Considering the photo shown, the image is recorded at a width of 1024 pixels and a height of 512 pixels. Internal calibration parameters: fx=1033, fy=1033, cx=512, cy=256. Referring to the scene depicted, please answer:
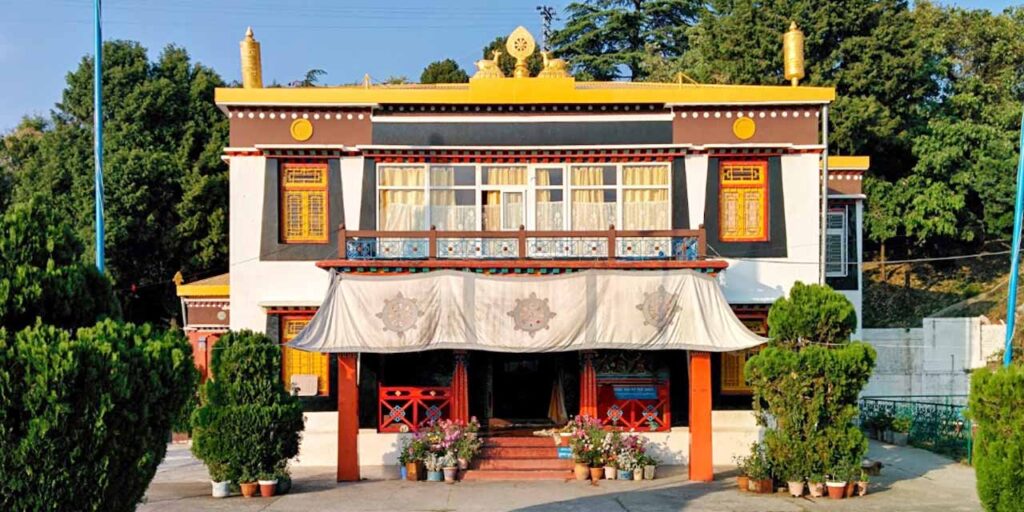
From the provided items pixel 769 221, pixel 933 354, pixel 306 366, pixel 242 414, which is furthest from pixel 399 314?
pixel 933 354

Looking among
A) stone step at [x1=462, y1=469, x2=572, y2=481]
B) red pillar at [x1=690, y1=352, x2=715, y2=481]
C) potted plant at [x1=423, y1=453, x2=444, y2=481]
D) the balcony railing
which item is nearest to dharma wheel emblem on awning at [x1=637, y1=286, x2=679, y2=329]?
red pillar at [x1=690, y1=352, x2=715, y2=481]

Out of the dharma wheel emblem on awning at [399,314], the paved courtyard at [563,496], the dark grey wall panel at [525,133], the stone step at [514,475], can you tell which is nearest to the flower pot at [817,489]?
the paved courtyard at [563,496]

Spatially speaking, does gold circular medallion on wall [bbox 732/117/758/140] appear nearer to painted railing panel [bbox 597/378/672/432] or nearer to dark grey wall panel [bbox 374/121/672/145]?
dark grey wall panel [bbox 374/121/672/145]

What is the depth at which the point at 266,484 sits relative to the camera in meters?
15.7

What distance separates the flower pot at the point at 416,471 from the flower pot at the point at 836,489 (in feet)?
21.7

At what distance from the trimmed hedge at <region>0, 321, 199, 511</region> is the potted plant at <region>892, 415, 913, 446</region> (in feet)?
58.7

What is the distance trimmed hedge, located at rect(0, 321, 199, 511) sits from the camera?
765cm

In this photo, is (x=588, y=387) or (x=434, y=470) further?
(x=588, y=387)

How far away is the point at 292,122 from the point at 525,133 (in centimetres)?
448

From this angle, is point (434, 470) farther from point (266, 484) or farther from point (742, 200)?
point (742, 200)

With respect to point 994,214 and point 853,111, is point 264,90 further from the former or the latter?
point 994,214

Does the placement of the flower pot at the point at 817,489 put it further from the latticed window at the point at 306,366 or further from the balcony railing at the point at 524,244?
the latticed window at the point at 306,366

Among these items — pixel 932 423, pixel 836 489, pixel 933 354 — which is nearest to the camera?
pixel 836 489

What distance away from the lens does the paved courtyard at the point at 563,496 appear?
14.9 m
